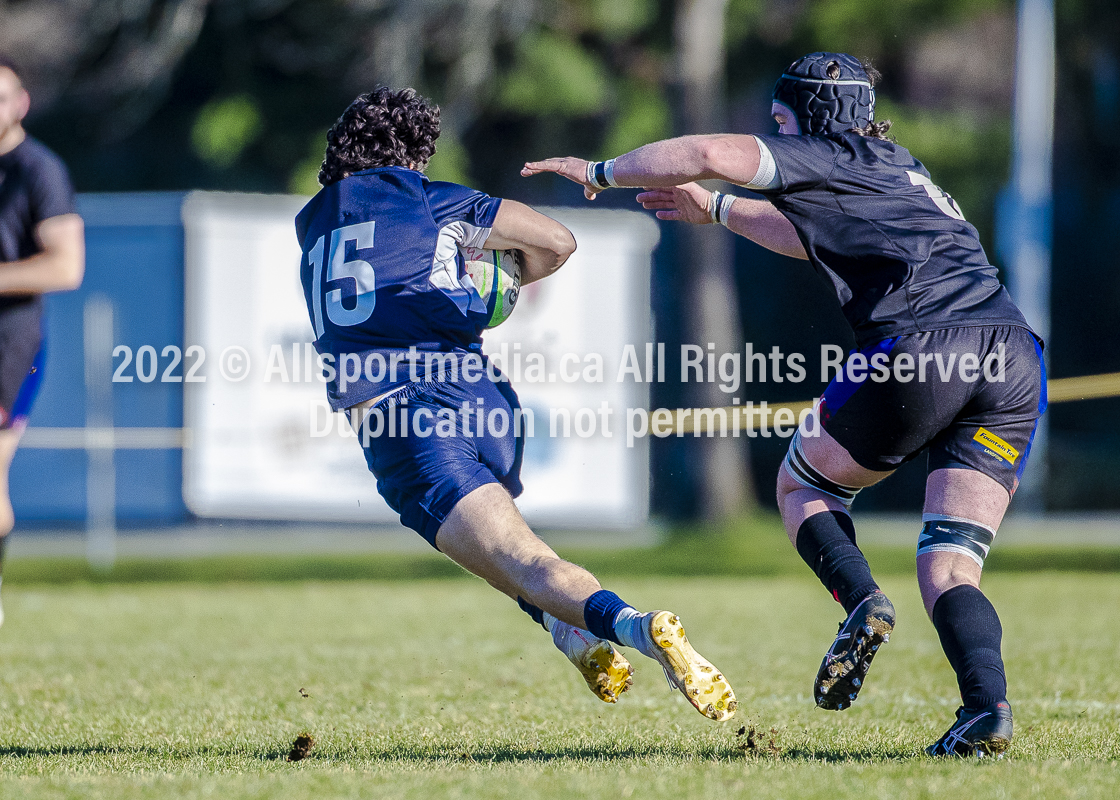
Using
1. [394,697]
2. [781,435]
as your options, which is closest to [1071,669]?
[394,697]

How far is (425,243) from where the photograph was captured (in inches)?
159

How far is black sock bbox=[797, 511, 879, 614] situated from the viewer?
13.0ft

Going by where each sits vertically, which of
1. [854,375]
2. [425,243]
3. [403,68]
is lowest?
[854,375]

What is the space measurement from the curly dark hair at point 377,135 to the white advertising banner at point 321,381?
785 cm

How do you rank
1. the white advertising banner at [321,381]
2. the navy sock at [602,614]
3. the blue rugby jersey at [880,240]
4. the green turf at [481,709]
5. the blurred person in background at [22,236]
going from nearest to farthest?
the green turf at [481,709]
the navy sock at [602,614]
the blue rugby jersey at [880,240]
the blurred person in background at [22,236]
the white advertising banner at [321,381]

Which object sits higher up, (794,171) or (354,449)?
(794,171)

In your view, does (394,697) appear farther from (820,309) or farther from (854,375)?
(820,309)

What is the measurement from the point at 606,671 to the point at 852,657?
73 centimetres

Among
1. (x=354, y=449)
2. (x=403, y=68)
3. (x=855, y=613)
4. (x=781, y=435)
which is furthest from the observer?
(x=403, y=68)

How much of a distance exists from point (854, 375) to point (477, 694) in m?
2.31

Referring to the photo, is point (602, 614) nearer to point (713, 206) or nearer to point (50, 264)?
point (713, 206)

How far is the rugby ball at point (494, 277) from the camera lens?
4.17 meters

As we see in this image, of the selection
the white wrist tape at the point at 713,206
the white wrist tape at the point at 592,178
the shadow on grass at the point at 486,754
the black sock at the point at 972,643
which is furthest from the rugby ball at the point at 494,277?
the black sock at the point at 972,643

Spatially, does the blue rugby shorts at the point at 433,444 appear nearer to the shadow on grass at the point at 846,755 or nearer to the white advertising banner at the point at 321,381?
the shadow on grass at the point at 846,755
